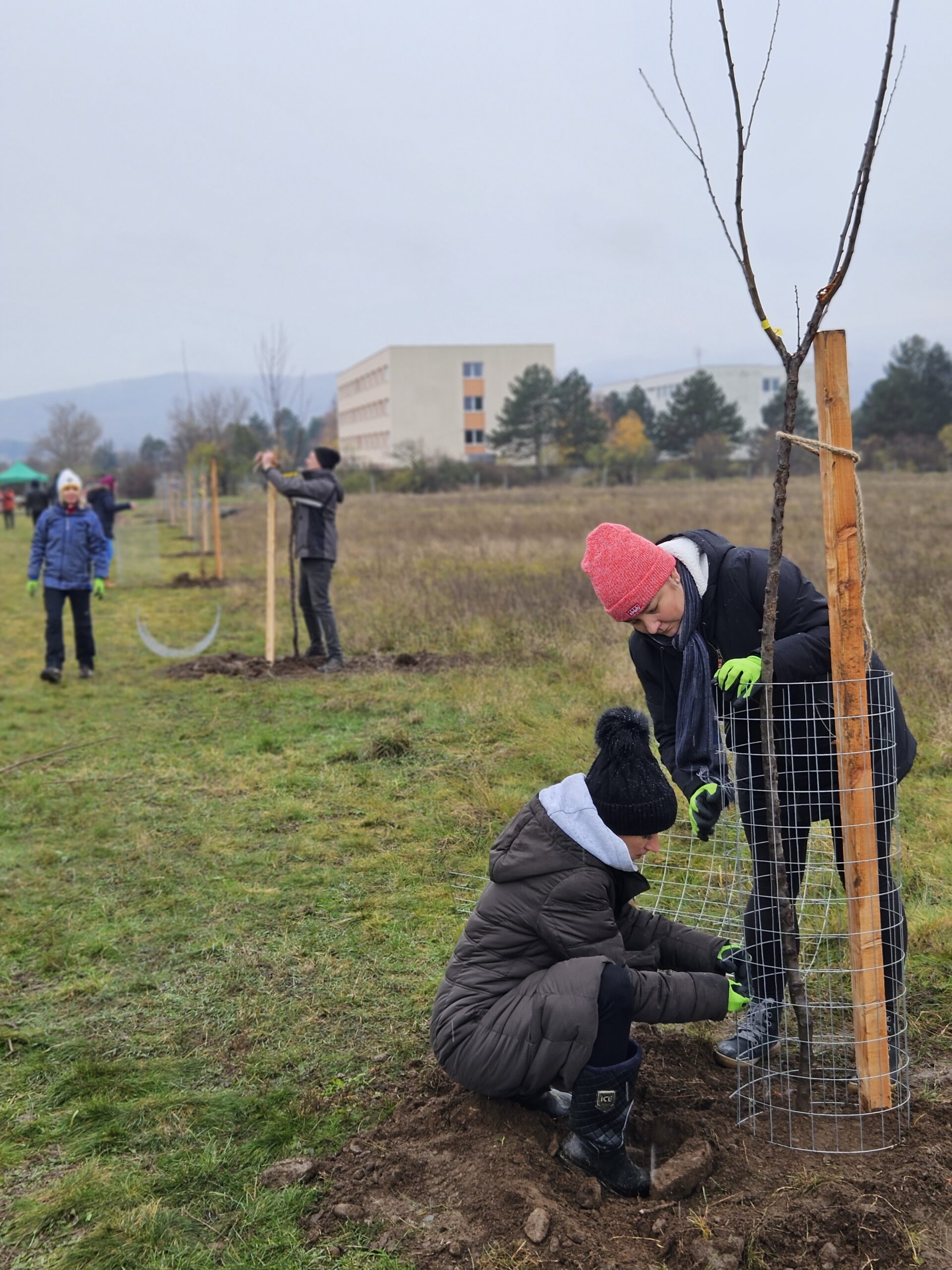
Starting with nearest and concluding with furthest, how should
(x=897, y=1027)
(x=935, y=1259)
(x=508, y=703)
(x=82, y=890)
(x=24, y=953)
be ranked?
(x=935, y=1259)
(x=897, y=1027)
(x=24, y=953)
(x=82, y=890)
(x=508, y=703)

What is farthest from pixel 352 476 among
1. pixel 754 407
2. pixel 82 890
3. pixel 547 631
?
pixel 754 407

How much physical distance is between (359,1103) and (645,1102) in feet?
2.74

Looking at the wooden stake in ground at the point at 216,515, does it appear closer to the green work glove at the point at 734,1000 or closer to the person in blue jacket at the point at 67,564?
the person in blue jacket at the point at 67,564

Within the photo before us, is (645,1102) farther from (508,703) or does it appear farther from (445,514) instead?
(445,514)

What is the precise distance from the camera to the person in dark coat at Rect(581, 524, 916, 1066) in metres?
2.87

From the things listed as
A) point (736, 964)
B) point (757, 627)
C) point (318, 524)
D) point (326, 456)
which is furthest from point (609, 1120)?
point (326, 456)

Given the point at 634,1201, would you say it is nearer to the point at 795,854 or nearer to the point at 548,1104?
the point at 548,1104

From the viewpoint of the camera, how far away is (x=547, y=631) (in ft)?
33.2

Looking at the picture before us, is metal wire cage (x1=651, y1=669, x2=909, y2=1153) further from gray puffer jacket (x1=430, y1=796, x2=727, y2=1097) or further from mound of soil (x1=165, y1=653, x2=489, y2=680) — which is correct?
mound of soil (x1=165, y1=653, x2=489, y2=680)

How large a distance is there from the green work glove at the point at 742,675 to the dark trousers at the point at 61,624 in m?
8.09

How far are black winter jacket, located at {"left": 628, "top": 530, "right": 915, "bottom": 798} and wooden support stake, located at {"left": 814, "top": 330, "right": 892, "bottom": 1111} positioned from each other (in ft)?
0.41

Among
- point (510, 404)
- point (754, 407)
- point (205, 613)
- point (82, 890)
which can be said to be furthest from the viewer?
point (754, 407)

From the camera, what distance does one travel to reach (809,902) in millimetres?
3100

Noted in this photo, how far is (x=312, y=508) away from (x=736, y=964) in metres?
7.02
